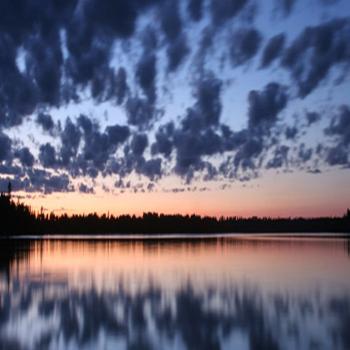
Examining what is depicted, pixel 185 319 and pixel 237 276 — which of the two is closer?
pixel 185 319

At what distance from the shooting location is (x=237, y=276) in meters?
36.7

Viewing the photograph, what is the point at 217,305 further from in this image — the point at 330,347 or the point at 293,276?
the point at 293,276

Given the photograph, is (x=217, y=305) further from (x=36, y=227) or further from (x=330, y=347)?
(x=36, y=227)

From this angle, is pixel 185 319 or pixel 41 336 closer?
pixel 41 336

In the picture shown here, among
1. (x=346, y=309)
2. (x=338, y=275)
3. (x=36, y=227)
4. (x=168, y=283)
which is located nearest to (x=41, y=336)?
(x=346, y=309)

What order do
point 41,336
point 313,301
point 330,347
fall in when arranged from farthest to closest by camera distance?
point 313,301 → point 41,336 → point 330,347

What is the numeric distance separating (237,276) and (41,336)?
70.1 ft

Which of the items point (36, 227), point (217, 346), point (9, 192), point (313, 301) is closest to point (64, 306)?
point (217, 346)

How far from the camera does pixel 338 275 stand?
37469 millimetres

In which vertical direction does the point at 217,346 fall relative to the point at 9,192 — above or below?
below

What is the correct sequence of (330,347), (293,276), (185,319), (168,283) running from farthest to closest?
1. (293,276)
2. (168,283)
3. (185,319)
4. (330,347)

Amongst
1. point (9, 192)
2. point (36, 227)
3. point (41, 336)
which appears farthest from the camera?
point (36, 227)

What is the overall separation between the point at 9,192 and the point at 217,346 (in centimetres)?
11510

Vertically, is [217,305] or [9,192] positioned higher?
[9,192]
